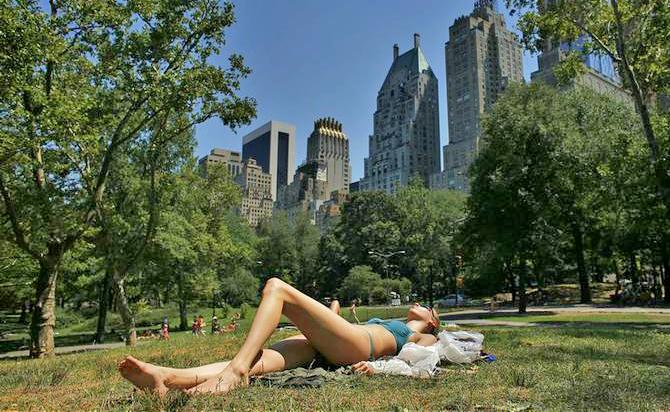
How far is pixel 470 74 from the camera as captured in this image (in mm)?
166750

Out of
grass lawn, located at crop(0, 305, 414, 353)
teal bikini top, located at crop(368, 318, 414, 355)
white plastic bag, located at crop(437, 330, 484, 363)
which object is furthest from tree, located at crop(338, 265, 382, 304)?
teal bikini top, located at crop(368, 318, 414, 355)

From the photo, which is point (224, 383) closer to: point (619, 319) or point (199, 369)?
point (199, 369)

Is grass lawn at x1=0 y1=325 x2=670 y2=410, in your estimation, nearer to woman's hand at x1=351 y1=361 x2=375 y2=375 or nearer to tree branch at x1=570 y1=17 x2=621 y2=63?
woman's hand at x1=351 y1=361 x2=375 y2=375

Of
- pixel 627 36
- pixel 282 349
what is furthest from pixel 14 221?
pixel 627 36

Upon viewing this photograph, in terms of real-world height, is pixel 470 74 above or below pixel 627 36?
above

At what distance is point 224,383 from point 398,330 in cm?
258

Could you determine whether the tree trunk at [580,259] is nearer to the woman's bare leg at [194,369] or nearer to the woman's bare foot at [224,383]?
the woman's bare leg at [194,369]

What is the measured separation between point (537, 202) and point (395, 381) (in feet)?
85.4

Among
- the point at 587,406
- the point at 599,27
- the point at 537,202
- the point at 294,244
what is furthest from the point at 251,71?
the point at 294,244

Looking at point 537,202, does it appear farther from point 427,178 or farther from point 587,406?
point 427,178

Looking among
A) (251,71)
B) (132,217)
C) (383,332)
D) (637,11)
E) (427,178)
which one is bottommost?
(383,332)

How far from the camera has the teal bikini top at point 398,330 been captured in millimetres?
6059

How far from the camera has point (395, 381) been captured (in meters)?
4.92

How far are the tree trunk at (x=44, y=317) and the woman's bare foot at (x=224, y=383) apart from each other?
1278cm
